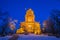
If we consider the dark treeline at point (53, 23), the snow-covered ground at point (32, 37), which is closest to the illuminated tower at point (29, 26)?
the snow-covered ground at point (32, 37)

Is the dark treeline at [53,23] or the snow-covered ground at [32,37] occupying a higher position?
the dark treeline at [53,23]

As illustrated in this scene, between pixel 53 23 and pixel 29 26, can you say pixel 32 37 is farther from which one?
pixel 53 23

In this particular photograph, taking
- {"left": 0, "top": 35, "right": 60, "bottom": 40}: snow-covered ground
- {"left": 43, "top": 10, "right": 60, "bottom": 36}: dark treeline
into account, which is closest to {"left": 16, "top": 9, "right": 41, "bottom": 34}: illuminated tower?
{"left": 0, "top": 35, "right": 60, "bottom": 40}: snow-covered ground

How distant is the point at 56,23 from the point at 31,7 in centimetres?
A: 65

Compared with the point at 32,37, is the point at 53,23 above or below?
above

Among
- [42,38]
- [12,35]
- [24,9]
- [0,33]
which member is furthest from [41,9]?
[0,33]

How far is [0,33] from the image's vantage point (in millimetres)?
2984

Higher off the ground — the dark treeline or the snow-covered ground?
the dark treeline

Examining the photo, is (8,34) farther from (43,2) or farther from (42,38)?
(43,2)

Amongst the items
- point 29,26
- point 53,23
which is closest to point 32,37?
point 29,26

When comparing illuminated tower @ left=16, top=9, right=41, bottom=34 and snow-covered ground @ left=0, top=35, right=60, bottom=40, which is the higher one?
illuminated tower @ left=16, top=9, right=41, bottom=34

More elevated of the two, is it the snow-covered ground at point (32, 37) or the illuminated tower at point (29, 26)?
the illuminated tower at point (29, 26)

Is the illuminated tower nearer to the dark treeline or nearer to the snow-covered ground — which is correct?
the snow-covered ground

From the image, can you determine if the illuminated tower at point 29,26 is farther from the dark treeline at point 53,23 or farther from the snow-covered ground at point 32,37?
the dark treeline at point 53,23
